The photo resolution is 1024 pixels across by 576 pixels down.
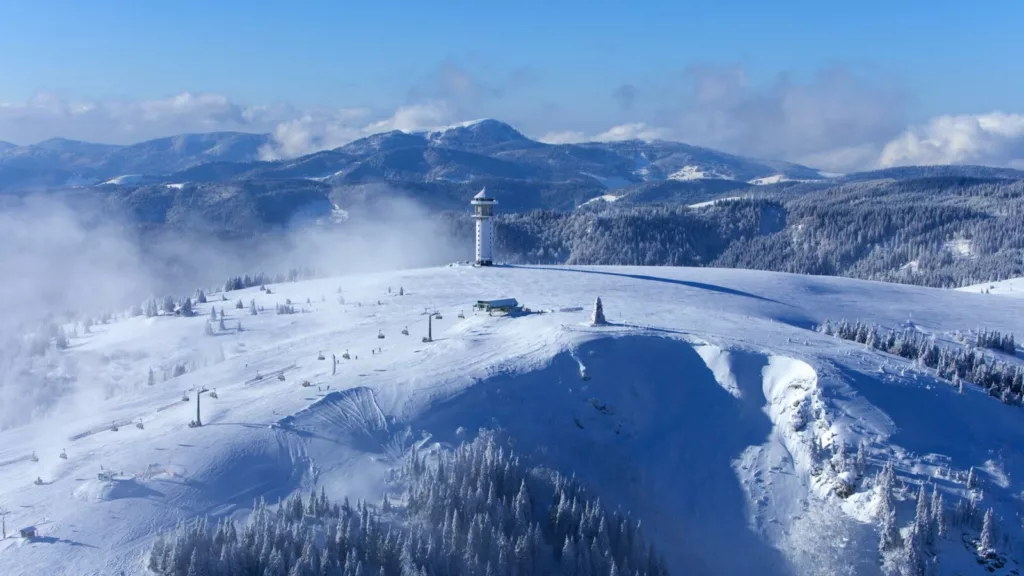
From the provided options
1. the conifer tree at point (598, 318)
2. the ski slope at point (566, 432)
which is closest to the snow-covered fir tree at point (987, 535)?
the ski slope at point (566, 432)

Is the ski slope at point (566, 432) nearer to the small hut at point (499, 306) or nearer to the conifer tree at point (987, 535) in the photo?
the conifer tree at point (987, 535)

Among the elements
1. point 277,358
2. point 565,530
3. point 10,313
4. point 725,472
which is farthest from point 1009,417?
point 10,313

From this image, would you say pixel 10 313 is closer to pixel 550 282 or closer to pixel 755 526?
pixel 550 282

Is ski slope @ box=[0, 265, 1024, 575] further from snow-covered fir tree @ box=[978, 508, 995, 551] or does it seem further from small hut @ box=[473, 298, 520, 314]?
small hut @ box=[473, 298, 520, 314]

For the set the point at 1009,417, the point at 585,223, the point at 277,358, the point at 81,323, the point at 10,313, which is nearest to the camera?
the point at 1009,417

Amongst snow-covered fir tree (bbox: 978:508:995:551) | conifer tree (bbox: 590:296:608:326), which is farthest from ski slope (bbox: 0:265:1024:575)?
conifer tree (bbox: 590:296:608:326)

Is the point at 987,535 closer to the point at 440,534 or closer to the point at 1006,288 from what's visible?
the point at 440,534

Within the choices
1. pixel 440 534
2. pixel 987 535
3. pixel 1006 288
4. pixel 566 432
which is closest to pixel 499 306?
pixel 566 432

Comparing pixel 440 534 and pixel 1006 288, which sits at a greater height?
pixel 1006 288
